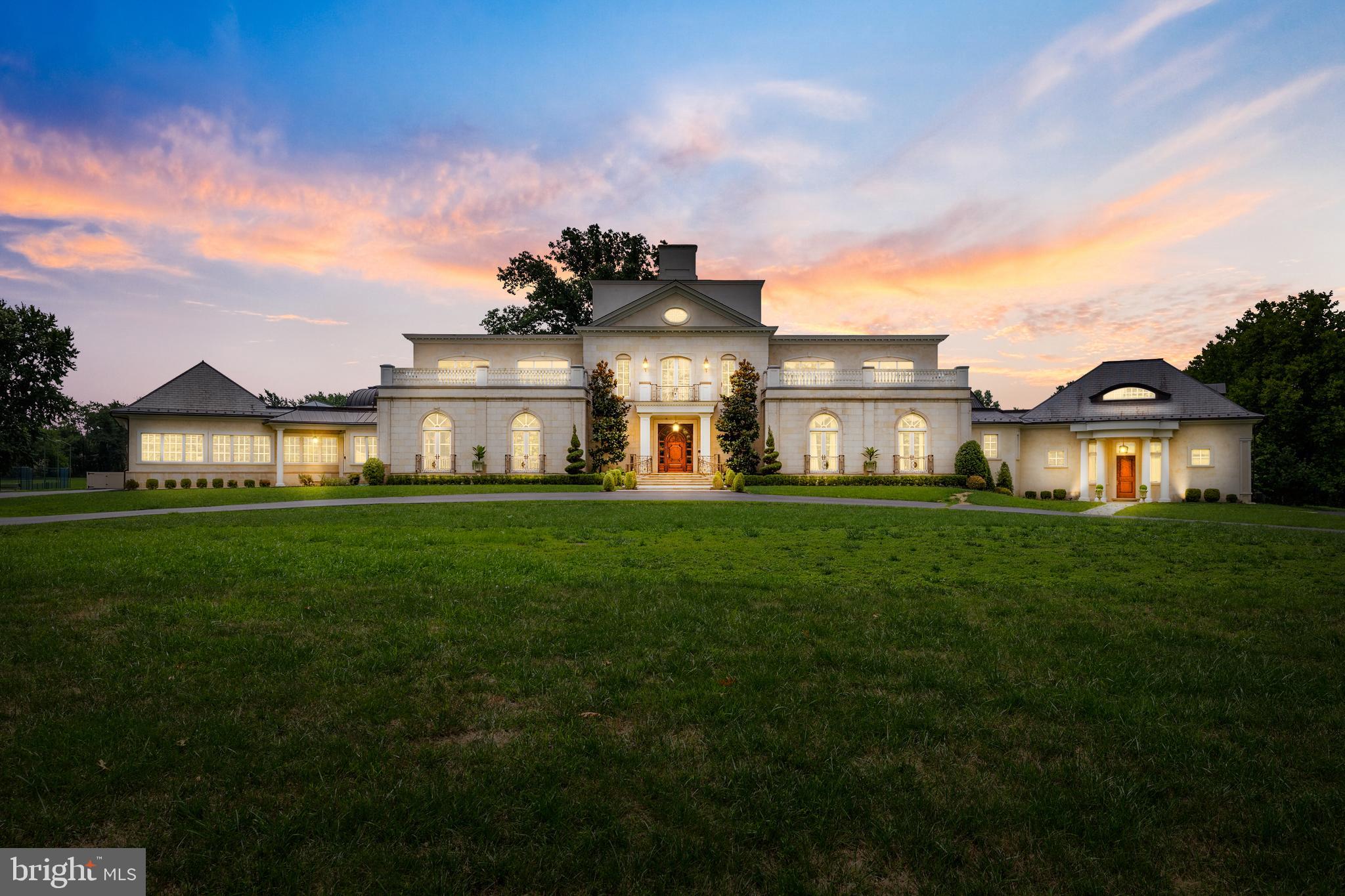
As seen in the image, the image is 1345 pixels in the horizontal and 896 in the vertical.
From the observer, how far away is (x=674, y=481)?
3083 cm

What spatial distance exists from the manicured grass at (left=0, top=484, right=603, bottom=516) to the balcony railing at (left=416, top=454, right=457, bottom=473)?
3.93 meters

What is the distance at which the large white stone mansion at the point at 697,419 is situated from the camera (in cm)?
3142

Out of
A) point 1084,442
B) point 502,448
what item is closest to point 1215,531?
point 1084,442

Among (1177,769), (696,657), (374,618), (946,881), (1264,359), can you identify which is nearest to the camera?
(946,881)

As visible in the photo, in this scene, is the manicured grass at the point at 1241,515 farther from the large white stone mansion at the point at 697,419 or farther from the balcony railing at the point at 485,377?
the balcony railing at the point at 485,377

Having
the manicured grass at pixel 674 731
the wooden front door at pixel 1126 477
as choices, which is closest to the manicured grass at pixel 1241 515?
the wooden front door at pixel 1126 477

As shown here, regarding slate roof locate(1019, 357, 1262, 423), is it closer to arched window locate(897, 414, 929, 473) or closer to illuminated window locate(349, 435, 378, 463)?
arched window locate(897, 414, 929, 473)

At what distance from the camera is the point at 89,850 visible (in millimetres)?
2566

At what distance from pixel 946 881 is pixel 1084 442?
1427 inches

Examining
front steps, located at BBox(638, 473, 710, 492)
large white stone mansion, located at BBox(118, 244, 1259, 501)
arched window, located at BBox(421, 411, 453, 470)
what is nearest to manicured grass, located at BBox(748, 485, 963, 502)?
front steps, located at BBox(638, 473, 710, 492)

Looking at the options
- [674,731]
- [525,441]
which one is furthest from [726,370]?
[674,731]

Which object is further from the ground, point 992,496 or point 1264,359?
point 1264,359

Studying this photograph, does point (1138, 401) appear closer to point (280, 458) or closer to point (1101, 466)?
point (1101, 466)

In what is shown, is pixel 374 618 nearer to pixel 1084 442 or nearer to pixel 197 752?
pixel 197 752
